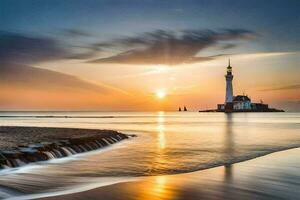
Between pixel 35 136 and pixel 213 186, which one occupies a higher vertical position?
pixel 35 136

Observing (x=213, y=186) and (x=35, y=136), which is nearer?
(x=213, y=186)

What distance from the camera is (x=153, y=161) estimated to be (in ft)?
91.7

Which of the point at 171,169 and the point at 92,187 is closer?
the point at 92,187

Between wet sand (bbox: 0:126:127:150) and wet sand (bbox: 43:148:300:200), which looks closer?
wet sand (bbox: 43:148:300:200)

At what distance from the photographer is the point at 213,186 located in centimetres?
1839

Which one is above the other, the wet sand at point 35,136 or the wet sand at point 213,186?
the wet sand at point 35,136

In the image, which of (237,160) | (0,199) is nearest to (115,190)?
(0,199)

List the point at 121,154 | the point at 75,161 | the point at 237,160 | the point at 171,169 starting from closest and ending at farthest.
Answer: the point at 171,169, the point at 75,161, the point at 237,160, the point at 121,154

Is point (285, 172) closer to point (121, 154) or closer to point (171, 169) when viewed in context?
point (171, 169)

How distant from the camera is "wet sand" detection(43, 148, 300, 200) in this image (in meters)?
16.2

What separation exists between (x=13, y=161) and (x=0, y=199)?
8844 millimetres

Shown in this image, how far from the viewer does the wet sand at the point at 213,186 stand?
1623cm

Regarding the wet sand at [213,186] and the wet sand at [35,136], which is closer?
the wet sand at [213,186]

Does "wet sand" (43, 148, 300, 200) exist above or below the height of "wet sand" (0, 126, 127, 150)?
below
